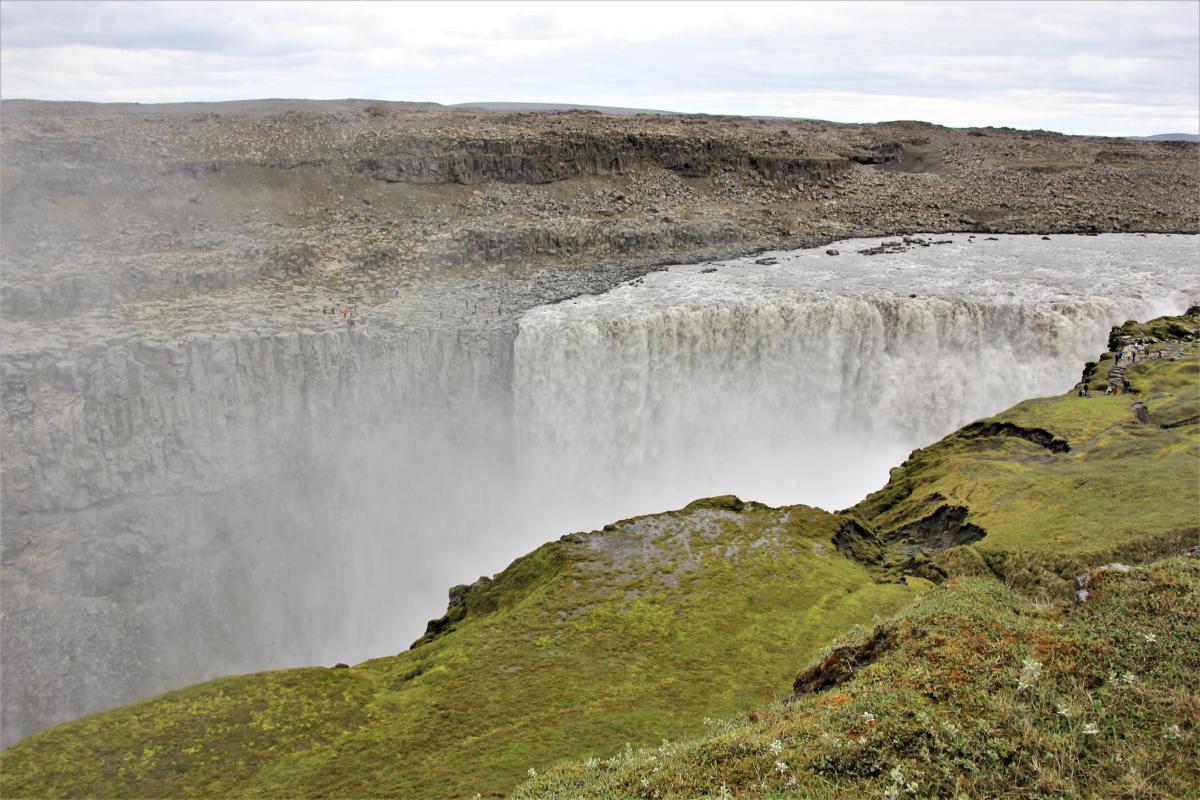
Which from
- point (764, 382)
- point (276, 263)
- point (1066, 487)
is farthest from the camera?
point (276, 263)

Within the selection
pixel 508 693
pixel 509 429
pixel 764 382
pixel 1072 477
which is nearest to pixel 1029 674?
pixel 508 693

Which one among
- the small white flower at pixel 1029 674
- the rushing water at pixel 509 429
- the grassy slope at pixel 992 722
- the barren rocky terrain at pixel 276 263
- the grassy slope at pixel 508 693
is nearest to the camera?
the grassy slope at pixel 992 722

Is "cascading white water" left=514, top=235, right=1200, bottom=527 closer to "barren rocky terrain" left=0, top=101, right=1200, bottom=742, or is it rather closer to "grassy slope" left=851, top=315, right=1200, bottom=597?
"barren rocky terrain" left=0, top=101, right=1200, bottom=742

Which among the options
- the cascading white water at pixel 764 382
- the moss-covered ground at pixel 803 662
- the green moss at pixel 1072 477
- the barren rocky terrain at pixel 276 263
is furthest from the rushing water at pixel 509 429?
the moss-covered ground at pixel 803 662

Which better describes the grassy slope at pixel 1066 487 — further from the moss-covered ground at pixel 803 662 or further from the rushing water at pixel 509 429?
the rushing water at pixel 509 429

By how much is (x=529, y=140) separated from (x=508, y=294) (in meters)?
29.2

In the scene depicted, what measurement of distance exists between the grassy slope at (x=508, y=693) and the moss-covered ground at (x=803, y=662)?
7 centimetres

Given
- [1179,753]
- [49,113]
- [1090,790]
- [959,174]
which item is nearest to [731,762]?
[1090,790]

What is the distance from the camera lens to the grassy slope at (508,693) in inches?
660

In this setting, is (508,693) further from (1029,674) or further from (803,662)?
(1029,674)

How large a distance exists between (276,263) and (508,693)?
4102 centimetres

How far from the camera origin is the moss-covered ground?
9.70m

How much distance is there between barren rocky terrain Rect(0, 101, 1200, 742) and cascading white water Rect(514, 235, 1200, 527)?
5245 mm

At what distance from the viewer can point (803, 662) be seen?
19.1m
